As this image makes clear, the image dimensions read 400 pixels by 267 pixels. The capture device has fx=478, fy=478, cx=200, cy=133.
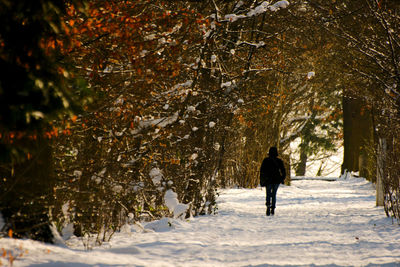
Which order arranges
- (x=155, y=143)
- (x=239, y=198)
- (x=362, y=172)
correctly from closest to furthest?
1. (x=155, y=143)
2. (x=239, y=198)
3. (x=362, y=172)

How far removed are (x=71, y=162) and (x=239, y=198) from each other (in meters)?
9.27

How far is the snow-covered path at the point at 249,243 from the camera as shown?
5.53 m

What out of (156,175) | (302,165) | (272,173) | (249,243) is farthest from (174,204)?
(302,165)

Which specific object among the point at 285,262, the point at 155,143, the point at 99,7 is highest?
the point at 99,7

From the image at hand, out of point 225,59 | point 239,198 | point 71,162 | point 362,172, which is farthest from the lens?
point 362,172

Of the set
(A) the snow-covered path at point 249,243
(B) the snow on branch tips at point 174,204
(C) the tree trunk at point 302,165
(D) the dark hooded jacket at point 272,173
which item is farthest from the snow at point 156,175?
(C) the tree trunk at point 302,165

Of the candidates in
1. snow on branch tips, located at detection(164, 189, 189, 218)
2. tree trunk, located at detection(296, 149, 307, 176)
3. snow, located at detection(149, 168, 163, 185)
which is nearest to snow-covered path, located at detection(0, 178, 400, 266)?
snow on branch tips, located at detection(164, 189, 189, 218)

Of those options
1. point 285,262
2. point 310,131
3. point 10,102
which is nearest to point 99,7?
point 10,102

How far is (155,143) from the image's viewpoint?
874cm

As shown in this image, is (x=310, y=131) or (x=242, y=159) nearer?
(x=242, y=159)

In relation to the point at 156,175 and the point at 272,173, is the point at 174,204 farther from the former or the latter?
the point at 272,173

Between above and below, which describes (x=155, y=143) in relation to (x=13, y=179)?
above

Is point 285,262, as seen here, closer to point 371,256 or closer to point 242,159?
point 371,256

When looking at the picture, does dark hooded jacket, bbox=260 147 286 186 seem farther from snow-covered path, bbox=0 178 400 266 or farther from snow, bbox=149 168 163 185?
snow, bbox=149 168 163 185
